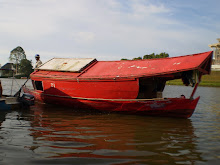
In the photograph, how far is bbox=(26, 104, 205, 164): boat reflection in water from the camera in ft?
16.5

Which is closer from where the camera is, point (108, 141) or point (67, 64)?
point (108, 141)

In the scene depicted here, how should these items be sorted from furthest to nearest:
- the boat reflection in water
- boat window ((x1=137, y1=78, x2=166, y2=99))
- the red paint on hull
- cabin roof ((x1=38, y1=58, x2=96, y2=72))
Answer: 1. cabin roof ((x1=38, y1=58, x2=96, y2=72))
2. boat window ((x1=137, y1=78, x2=166, y2=99))
3. the red paint on hull
4. the boat reflection in water

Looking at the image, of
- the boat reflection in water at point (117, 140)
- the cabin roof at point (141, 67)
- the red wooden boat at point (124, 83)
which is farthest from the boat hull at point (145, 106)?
the cabin roof at point (141, 67)

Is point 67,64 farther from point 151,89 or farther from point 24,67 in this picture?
point 24,67

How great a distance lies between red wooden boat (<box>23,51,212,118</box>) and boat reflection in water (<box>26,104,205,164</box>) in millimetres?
810

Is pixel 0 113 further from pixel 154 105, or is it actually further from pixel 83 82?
pixel 154 105

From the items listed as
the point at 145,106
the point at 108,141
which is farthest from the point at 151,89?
the point at 108,141

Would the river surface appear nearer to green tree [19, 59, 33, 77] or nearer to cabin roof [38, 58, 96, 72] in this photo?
cabin roof [38, 58, 96, 72]

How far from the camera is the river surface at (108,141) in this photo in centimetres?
486

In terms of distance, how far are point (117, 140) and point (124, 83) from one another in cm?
422

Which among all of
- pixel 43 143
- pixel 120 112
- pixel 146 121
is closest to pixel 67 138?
pixel 43 143

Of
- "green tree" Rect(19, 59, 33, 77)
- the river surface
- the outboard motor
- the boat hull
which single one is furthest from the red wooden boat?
"green tree" Rect(19, 59, 33, 77)

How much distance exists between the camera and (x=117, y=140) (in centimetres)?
643

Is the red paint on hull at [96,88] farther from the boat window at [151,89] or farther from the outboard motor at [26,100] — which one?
the boat window at [151,89]
